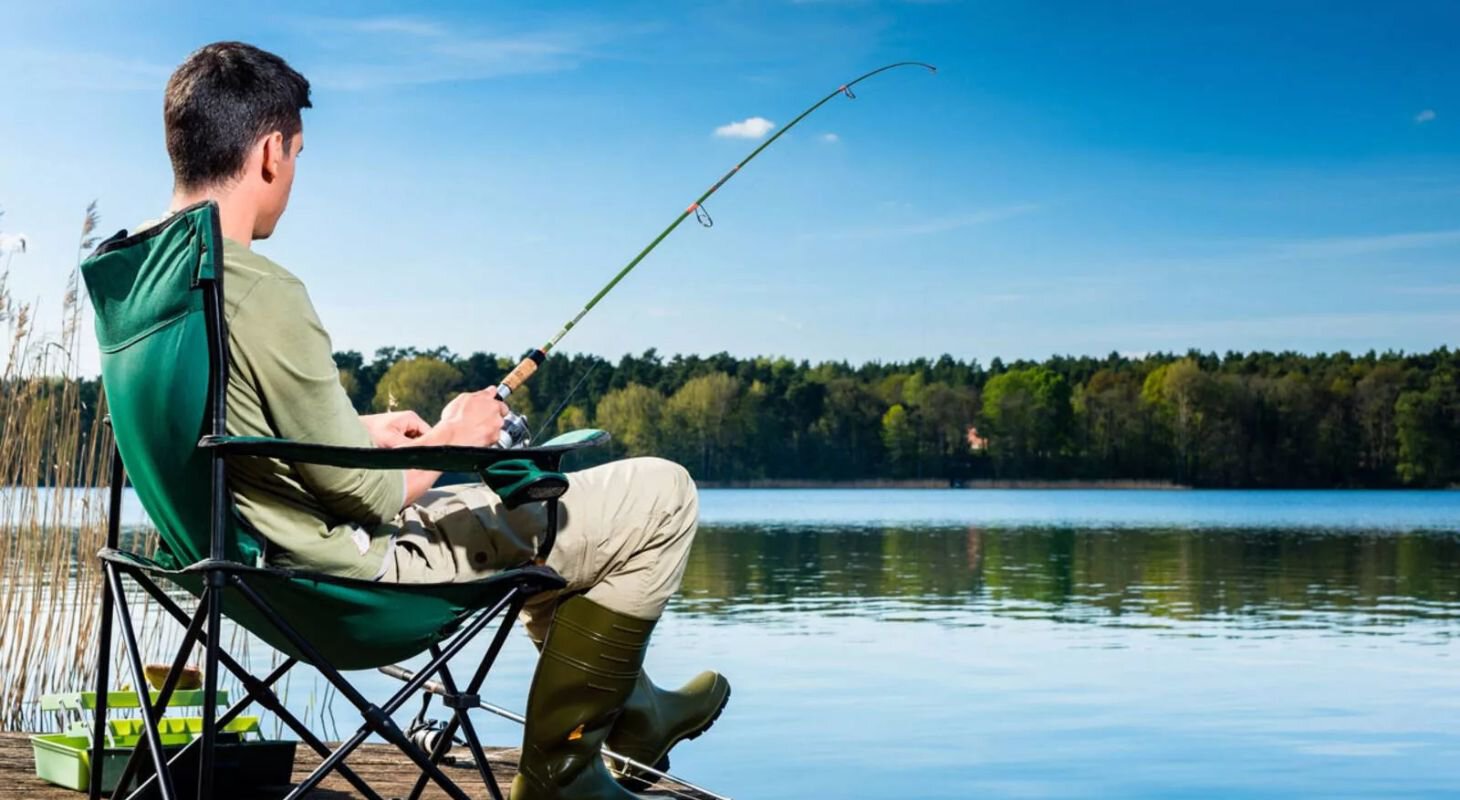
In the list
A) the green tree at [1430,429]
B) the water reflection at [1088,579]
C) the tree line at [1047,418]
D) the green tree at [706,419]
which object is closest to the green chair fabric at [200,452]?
the water reflection at [1088,579]

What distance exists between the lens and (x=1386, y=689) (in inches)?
333

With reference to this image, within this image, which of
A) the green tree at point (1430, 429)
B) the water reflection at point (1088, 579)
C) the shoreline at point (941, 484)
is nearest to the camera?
the water reflection at point (1088, 579)

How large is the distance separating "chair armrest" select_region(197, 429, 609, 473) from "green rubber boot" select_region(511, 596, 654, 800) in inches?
15.5

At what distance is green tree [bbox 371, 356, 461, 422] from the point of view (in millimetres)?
59500

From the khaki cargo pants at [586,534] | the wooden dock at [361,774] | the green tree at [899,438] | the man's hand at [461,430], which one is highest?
the green tree at [899,438]

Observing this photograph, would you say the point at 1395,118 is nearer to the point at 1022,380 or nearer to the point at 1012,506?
the point at 1022,380

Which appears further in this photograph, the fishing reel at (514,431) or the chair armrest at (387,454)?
the fishing reel at (514,431)

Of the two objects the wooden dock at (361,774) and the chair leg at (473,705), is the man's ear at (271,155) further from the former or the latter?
the wooden dock at (361,774)

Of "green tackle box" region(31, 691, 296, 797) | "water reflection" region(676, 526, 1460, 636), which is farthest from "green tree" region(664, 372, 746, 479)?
"green tackle box" region(31, 691, 296, 797)

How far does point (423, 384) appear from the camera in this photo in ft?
202

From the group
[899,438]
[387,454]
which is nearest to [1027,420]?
[899,438]

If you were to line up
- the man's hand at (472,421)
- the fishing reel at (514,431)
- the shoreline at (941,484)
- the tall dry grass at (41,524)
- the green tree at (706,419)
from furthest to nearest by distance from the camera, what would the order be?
the shoreline at (941,484)
the green tree at (706,419)
the tall dry grass at (41,524)
the fishing reel at (514,431)
the man's hand at (472,421)

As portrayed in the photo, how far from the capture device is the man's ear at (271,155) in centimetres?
210

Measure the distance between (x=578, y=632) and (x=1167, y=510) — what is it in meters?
43.5
